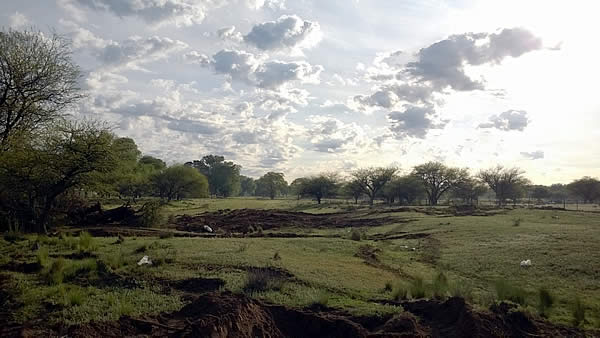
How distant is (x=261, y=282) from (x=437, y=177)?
84.4 meters

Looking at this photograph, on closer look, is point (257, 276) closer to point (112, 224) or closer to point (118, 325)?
point (118, 325)

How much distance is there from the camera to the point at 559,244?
20703mm

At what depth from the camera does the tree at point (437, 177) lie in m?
90.2

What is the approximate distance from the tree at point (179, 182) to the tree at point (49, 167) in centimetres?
4943

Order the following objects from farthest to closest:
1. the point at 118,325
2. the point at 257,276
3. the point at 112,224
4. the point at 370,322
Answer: the point at 112,224 → the point at 257,276 → the point at 370,322 → the point at 118,325

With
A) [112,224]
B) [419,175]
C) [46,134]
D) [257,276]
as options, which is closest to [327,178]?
[419,175]

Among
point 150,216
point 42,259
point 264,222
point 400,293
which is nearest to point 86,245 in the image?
point 42,259

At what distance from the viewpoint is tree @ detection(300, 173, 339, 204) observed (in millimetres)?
96938

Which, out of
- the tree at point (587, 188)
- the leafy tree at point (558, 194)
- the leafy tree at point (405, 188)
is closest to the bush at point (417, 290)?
the leafy tree at point (405, 188)

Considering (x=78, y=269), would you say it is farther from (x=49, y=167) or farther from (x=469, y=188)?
(x=469, y=188)

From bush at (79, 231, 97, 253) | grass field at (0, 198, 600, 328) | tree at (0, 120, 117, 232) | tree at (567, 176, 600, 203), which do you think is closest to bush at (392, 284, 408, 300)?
grass field at (0, 198, 600, 328)

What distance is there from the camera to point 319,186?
96812mm

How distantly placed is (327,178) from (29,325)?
300 feet

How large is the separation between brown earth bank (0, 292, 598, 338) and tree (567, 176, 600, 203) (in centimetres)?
9068
